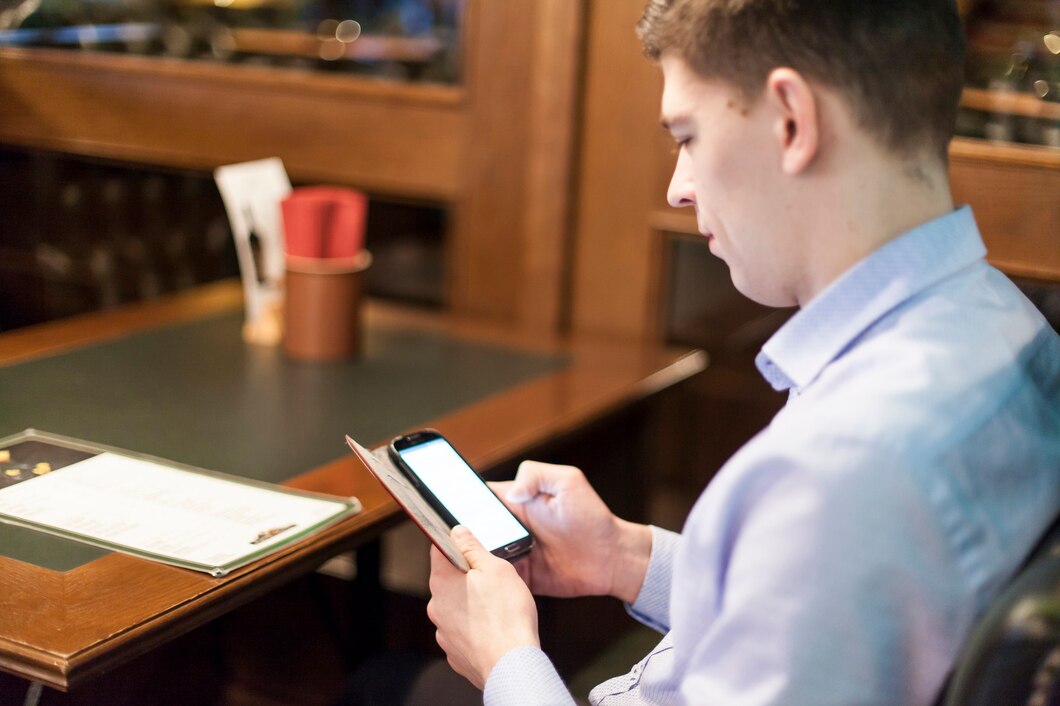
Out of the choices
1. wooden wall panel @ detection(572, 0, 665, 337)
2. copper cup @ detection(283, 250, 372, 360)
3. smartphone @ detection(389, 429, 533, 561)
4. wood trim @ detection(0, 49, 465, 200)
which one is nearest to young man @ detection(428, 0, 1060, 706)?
smartphone @ detection(389, 429, 533, 561)

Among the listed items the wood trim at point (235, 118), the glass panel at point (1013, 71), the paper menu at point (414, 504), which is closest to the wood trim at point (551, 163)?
the wood trim at point (235, 118)

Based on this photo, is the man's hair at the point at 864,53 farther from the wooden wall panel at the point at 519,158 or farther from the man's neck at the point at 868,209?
the wooden wall panel at the point at 519,158

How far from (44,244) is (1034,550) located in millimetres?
2558

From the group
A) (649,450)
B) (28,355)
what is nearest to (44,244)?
(28,355)

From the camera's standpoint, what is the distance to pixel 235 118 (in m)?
2.62

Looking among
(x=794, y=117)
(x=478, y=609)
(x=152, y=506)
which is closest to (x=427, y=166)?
(x=152, y=506)

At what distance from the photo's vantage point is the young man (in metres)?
0.75

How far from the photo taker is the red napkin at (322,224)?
196 cm

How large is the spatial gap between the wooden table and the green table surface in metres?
0.03

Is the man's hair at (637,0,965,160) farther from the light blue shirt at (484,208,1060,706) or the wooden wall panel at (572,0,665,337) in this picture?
the wooden wall panel at (572,0,665,337)

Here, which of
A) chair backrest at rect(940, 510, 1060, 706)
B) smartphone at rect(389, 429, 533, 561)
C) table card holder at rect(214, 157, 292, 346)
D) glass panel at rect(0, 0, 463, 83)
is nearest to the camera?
chair backrest at rect(940, 510, 1060, 706)

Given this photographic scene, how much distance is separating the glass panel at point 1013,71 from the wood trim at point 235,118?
965mm

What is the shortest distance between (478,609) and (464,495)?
8.0 inches

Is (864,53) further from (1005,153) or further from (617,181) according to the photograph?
(617,181)
